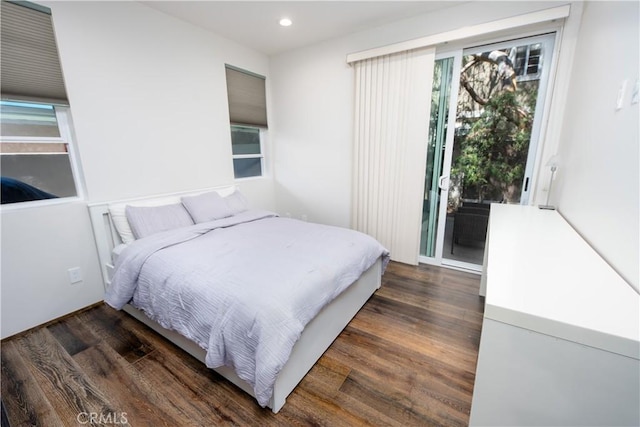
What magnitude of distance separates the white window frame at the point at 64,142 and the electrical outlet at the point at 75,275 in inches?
22.9

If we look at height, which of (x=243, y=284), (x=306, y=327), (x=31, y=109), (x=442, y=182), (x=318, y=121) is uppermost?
(x=318, y=121)

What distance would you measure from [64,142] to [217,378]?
2284 mm

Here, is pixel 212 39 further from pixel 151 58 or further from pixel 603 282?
pixel 603 282

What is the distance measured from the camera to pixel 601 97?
1.58 m

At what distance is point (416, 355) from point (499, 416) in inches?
39.1

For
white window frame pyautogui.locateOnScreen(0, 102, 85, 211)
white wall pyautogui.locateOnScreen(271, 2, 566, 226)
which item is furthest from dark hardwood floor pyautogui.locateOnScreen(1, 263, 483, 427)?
white wall pyautogui.locateOnScreen(271, 2, 566, 226)

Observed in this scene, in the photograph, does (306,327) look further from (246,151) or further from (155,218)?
(246,151)

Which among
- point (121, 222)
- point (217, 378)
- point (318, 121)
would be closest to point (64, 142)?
point (121, 222)

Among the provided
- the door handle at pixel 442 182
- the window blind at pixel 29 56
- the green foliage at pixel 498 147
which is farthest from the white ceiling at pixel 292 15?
the door handle at pixel 442 182

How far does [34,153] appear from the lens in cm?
206

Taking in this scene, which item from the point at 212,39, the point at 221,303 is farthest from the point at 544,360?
the point at 212,39

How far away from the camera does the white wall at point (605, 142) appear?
44.5 inches

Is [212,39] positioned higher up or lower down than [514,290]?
higher up

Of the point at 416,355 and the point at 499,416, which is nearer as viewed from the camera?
the point at 499,416
